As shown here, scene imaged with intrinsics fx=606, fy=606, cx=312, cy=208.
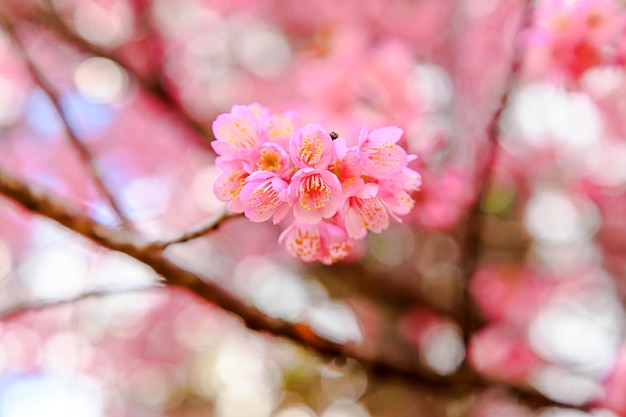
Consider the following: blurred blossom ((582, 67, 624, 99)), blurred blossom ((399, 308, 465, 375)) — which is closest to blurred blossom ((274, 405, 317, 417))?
blurred blossom ((399, 308, 465, 375))

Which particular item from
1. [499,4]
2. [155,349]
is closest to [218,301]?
[499,4]

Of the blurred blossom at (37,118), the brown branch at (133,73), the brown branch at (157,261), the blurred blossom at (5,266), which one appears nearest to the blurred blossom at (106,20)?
the brown branch at (133,73)

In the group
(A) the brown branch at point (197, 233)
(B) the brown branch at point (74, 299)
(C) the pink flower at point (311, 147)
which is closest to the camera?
(C) the pink flower at point (311, 147)

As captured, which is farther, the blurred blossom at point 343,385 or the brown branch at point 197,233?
the blurred blossom at point 343,385

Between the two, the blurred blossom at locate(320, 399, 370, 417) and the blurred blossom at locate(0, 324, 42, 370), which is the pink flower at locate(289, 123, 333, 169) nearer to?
the blurred blossom at locate(320, 399, 370, 417)

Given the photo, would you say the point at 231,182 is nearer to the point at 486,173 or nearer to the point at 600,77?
the point at 486,173

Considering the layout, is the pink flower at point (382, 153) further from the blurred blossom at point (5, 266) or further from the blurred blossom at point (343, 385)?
the blurred blossom at point (5, 266)

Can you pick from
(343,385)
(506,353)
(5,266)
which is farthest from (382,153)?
(5,266)

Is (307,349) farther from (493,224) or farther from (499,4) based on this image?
(499,4)
